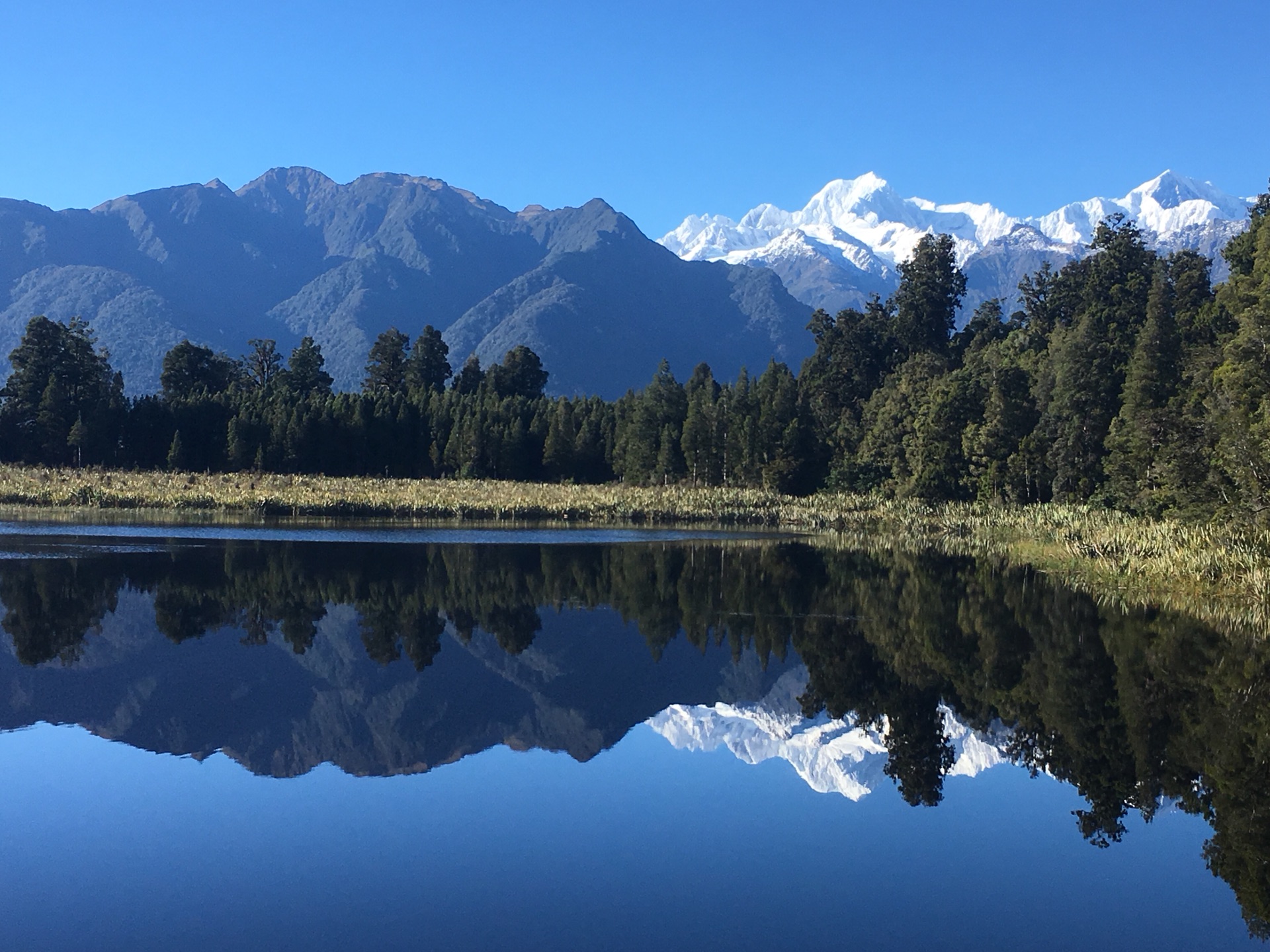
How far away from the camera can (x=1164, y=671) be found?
20.4 meters

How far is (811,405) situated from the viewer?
102312mm

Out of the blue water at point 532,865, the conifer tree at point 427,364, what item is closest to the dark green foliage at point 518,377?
the conifer tree at point 427,364

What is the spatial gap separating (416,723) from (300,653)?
531cm

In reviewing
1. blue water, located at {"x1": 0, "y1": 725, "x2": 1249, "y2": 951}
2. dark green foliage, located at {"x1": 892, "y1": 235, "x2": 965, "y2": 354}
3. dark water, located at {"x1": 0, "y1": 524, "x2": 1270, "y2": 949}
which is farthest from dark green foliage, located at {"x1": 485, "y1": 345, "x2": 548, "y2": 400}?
blue water, located at {"x1": 0, "y1": 725, "x2": 1249, "y2": 951}

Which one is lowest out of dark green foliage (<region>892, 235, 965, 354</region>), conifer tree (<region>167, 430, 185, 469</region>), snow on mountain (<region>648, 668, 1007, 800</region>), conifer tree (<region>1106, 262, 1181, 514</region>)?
snow on mountain (<region>648, 668, 1007, 800</region>)

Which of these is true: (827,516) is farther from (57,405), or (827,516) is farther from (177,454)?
(57,405)

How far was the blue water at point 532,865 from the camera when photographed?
9.14 metres

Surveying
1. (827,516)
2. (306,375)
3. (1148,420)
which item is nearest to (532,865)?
(1148,420)

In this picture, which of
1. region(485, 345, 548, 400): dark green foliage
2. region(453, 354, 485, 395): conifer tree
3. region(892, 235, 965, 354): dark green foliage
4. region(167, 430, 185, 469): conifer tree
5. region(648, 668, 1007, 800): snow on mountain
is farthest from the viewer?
region(485, 345, 548, 400): dark green foliage

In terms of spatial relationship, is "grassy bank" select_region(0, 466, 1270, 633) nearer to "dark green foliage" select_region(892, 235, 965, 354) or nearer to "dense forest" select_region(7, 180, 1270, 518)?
"dense forest" select_region(7, 180, 1270, 518)

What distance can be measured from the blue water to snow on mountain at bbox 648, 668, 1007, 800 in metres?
0.45

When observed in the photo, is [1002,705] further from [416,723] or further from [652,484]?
[652,484]

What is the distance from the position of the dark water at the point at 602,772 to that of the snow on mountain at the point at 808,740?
67 mm

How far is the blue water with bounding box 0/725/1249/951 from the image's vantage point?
30.0ft
